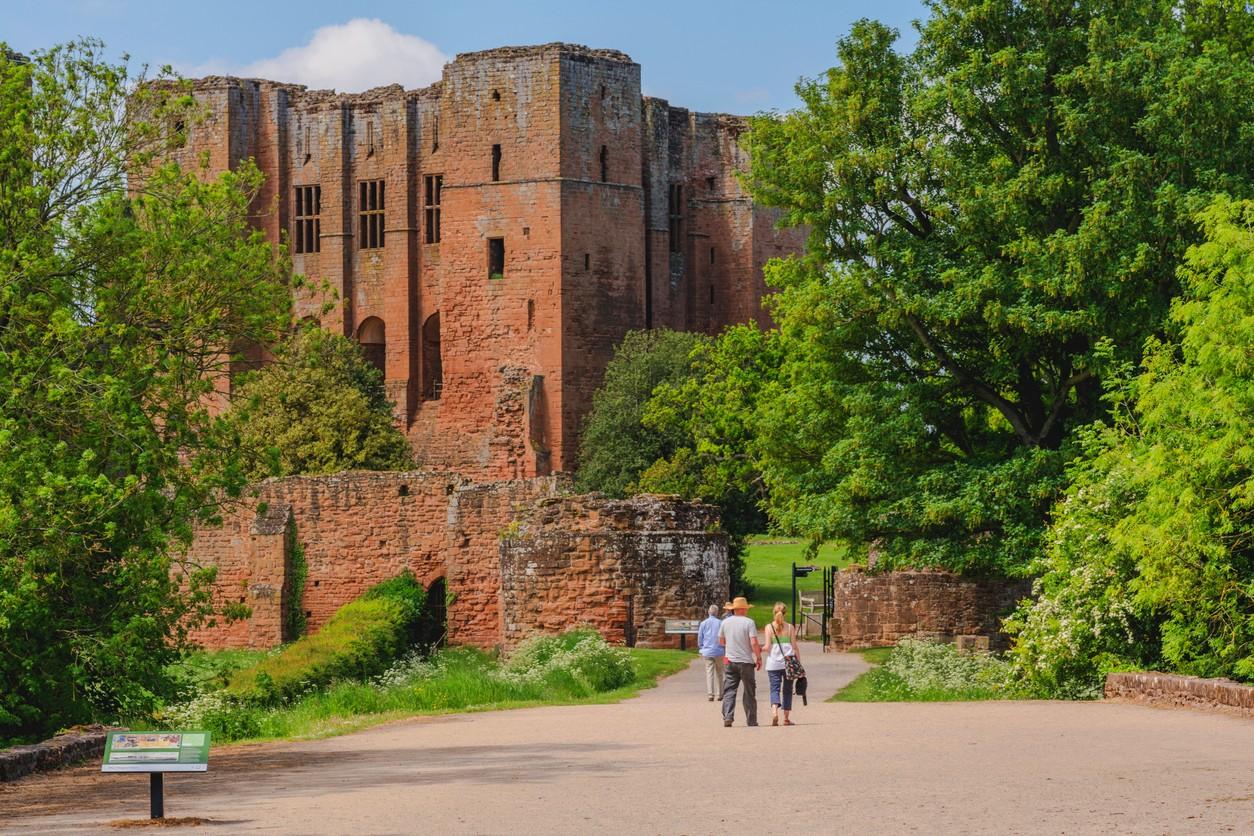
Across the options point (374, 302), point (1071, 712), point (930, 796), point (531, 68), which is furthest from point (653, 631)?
point (374, 302)

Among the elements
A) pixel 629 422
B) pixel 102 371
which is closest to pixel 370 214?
pixel 629 422

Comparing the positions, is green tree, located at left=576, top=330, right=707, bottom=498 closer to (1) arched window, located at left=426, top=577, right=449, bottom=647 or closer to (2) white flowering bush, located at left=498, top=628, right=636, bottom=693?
(1) arched window, located at left=426, top=577, right=449, bottom=647

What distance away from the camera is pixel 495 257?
7606cm

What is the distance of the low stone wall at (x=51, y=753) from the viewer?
14781 millimetres

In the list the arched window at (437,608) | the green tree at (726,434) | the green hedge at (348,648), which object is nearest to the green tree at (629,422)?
the green tree at (726,434)

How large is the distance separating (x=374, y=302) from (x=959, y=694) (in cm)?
6194

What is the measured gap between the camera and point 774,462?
3309 centimetres

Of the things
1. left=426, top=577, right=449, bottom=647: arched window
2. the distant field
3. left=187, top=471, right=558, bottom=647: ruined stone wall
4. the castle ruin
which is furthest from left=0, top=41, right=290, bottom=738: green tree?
the castle ruin

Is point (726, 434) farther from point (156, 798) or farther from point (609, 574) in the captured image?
point (156, 798)

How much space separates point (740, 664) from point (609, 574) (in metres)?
11.9

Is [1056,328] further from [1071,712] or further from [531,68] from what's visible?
[531,68]

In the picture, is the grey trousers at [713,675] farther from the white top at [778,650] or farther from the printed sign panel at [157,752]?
the printed sign panel at [157,752]

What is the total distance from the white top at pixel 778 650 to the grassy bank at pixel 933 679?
3.42 m

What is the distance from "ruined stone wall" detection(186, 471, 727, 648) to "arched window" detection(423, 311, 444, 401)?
4027cm
